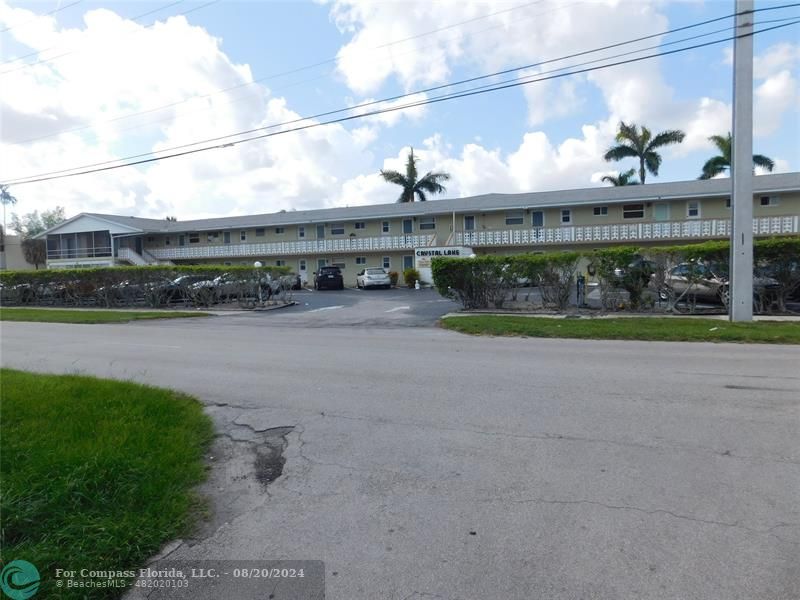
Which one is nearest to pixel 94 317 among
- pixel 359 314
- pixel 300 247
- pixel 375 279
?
pixel 359 314

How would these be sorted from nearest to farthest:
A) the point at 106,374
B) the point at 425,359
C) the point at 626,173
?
the point at 106,374 → the point at 425,359 → the point at 626,173

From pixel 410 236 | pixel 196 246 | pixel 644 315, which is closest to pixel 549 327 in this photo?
pixel 644 315

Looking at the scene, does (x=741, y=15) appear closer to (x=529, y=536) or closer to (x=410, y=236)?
(x=529, y=536)

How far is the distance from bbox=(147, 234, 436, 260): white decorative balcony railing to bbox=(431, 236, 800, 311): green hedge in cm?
1979

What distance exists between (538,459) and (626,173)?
4269 centimetres

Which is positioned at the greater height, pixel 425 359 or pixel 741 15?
pixel 741 15

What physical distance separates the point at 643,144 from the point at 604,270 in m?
29.7

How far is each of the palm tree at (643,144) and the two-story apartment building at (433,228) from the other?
585 centimetres

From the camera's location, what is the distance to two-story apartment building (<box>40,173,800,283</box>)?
1254 inches

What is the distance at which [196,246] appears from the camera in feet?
148

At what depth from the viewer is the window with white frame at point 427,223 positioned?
38.8 meters

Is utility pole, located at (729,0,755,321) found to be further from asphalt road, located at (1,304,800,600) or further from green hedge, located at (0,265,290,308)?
green hedge, located at (0,265,290,308)

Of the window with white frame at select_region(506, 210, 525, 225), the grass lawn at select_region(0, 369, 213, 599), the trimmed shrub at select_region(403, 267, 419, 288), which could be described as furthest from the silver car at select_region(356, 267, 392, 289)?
the grass lawn at select_region(0, 369, 213, 599)

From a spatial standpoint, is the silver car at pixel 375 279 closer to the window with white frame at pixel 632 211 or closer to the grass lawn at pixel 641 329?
the window with white frame at pixel 632 211
